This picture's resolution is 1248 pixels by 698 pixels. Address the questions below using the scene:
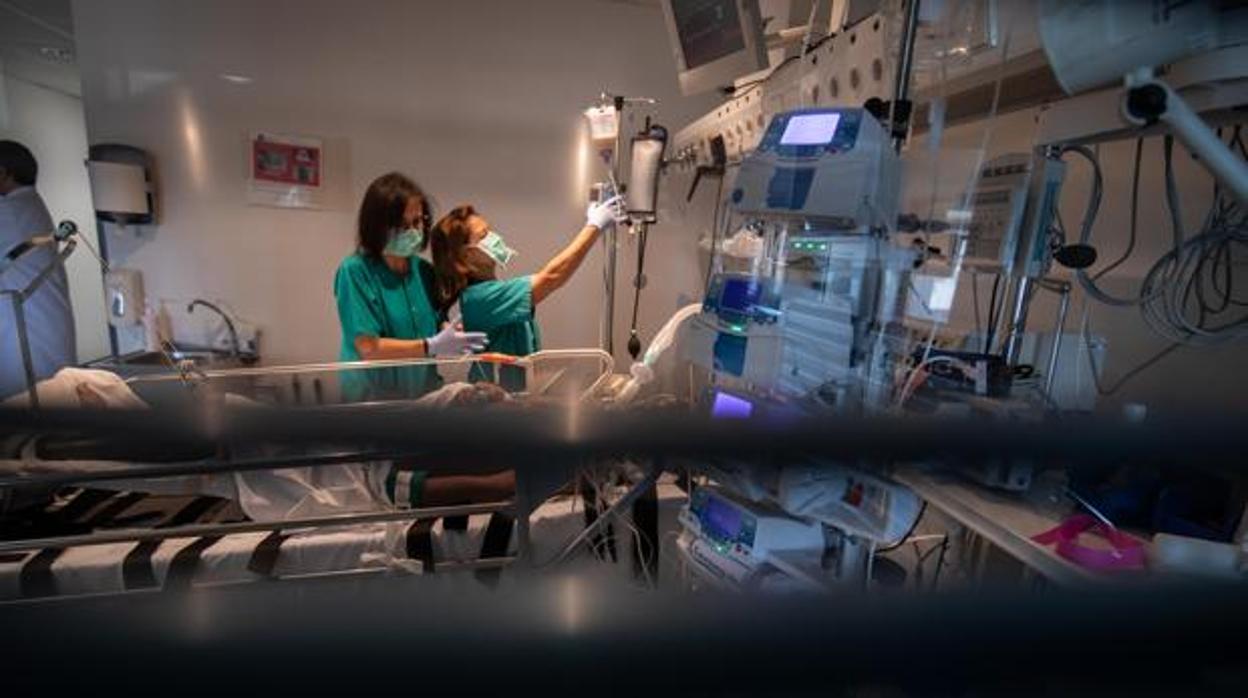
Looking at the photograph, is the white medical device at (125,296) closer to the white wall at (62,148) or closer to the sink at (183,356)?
the sink at (183,356)

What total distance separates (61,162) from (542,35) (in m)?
2.54

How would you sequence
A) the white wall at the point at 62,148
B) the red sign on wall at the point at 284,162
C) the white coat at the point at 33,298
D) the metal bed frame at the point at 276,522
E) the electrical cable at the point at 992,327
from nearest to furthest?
1. the metal bed frame at the point at 276,522
2. the electrical cable at the point at 992,327
3. the white coat at the point at 33,298
4. the red sign on wall at the point at 284,162
5. the white wall at the point at 62,148

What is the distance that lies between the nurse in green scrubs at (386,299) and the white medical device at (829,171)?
42.3 inches

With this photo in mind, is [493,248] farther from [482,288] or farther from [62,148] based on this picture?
[62,148]

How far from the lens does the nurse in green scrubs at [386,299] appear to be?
71.0 inches

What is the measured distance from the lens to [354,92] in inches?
100

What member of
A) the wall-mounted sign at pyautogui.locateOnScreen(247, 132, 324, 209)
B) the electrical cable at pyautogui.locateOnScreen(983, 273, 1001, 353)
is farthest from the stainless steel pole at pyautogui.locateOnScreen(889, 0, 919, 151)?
the wall-mounted sign at pyautogui.locateOnScreen(247, 132, 324, 209)

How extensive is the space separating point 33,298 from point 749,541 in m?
2.71

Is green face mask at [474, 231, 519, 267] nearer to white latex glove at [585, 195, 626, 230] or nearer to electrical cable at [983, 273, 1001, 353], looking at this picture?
white latex glove at [585, 195, 626, 230]

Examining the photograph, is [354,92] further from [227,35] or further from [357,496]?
[357,496]

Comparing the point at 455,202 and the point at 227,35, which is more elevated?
the point at 227,35

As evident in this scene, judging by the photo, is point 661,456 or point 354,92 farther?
point 354,92

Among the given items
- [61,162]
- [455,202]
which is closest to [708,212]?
[455,202]

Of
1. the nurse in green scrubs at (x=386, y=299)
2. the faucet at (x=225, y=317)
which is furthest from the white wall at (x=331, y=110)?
the nurse in green scrubs at (x=386, y=299)
